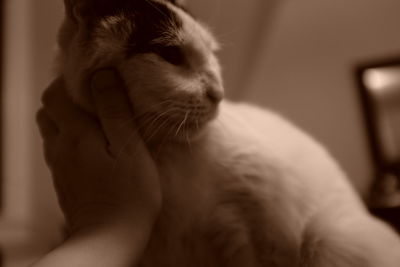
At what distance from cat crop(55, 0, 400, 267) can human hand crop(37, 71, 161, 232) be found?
1.1 inches

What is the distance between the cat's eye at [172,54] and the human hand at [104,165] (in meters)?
0.08

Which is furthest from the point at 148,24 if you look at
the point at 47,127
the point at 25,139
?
the point at 25,139

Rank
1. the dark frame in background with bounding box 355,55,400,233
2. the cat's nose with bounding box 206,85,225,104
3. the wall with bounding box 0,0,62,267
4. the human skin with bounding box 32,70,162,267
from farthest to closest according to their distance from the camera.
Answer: the dark frame in background with bounding box 355,55,400,233
the wall with bounding box 0,0,62,267
the cat's nose with bounding box 206,85,225,104
the human skin with bounding box 32,70,162,267

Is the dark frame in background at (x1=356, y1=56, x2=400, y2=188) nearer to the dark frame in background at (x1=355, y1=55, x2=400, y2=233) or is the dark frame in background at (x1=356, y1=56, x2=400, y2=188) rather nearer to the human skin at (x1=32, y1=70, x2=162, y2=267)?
the dark frame in background at (x1=355, y1=55, x2=400, y2=233)

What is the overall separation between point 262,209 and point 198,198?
0.10 m

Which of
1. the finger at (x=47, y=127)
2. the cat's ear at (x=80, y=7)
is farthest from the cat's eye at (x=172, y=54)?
the finger at (x=47, y=127)

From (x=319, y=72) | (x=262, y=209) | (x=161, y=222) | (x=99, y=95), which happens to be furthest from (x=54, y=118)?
(x=319, y=72)

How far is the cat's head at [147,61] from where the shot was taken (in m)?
0.53

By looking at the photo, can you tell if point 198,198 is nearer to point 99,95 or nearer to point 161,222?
point 161,222

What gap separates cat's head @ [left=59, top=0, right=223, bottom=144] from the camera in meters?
0.53

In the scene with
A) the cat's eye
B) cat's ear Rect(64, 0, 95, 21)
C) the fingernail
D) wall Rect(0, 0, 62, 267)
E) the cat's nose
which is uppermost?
cat's ear Rect(64, 0, 95, 21)

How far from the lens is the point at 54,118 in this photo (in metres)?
0.60

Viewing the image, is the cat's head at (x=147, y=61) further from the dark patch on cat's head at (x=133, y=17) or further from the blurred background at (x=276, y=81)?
the blurred background at (x=276, y=81)

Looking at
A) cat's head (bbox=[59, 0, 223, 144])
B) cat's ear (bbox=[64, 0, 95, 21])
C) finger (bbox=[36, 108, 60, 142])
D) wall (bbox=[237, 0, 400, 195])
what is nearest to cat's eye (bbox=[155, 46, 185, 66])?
cat's head (bbox=[59, 0, 223, 144])
